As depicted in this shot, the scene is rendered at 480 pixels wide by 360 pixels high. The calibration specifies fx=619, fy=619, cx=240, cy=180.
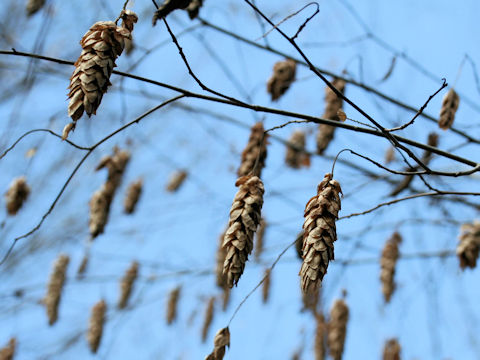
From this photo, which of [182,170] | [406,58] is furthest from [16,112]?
[182,170]

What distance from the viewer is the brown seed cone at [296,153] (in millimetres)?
3328

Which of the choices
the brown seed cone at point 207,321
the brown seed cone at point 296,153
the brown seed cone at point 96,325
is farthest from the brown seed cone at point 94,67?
the brown seed cone at point 207,321

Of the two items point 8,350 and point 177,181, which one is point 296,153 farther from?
point 8,350

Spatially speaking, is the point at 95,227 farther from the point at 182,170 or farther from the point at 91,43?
the point at 182,170

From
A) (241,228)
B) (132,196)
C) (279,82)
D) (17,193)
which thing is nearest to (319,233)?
(241,228)

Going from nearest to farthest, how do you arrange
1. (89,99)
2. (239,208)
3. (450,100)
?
(89,99) → (239,208) → (450,100)

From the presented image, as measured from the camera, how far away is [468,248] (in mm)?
2287

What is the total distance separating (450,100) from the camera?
1984mm

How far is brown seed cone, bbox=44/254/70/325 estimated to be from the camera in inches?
120

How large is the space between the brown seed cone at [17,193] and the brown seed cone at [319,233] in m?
1.39

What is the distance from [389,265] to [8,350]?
2232 mm

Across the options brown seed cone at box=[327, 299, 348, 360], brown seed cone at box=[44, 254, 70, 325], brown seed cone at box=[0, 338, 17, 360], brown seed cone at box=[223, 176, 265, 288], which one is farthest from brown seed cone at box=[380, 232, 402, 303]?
brown seed cone at box=[0, 338, 17, 360]

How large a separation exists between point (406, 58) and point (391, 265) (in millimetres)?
893

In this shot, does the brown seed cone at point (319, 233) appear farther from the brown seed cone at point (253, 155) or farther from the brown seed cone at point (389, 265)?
the brown seed cone at point (389, 265)
